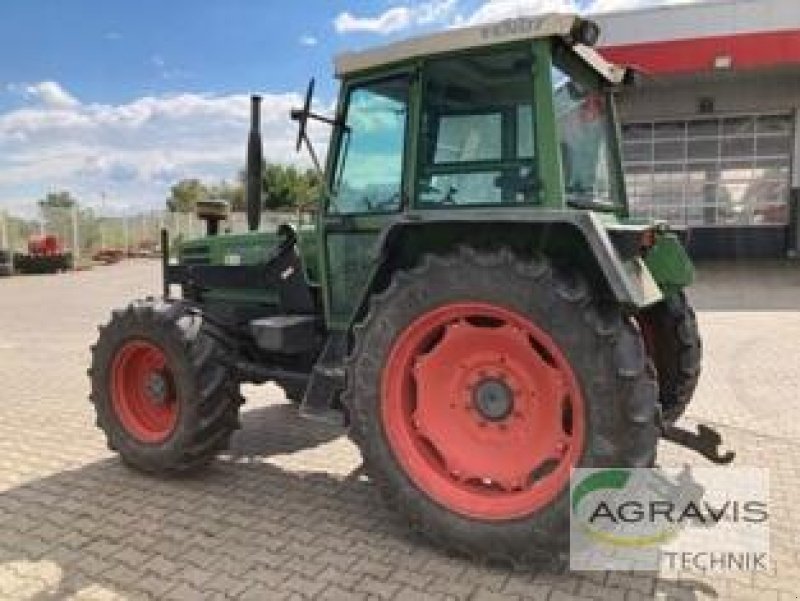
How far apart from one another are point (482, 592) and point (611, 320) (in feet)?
4.33

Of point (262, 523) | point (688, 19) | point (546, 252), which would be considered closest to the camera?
point (546, 252)

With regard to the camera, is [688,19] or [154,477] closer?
[154,477]

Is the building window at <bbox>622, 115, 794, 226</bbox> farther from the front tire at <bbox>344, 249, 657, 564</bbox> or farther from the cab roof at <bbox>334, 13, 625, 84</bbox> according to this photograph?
the front tire at <bbox>344, 249, 657, 564</bbox>

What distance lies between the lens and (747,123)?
1998 centimetres

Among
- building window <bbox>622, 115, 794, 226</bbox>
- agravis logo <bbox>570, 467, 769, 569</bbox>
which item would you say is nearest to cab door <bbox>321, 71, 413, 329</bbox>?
agravis logo <bbox>570, 467, 769, 569</bbox>

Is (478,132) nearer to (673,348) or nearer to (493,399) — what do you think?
(493,399)

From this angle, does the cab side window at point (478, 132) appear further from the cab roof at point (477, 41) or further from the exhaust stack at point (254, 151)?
the exhaust stack at point (254, 151)

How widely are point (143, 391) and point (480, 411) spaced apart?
2.38m

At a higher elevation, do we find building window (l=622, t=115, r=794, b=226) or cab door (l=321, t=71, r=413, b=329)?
building window (l=622, t=115, r=794, b=226)

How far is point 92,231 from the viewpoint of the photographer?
28.3 m

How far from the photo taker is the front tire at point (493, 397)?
3516mm

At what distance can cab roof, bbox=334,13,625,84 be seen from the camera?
3.73m

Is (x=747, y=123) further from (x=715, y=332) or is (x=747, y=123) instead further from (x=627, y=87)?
(x=627, y=87)

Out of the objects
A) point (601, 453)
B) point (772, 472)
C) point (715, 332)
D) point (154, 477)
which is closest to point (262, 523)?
point (154, 477)
